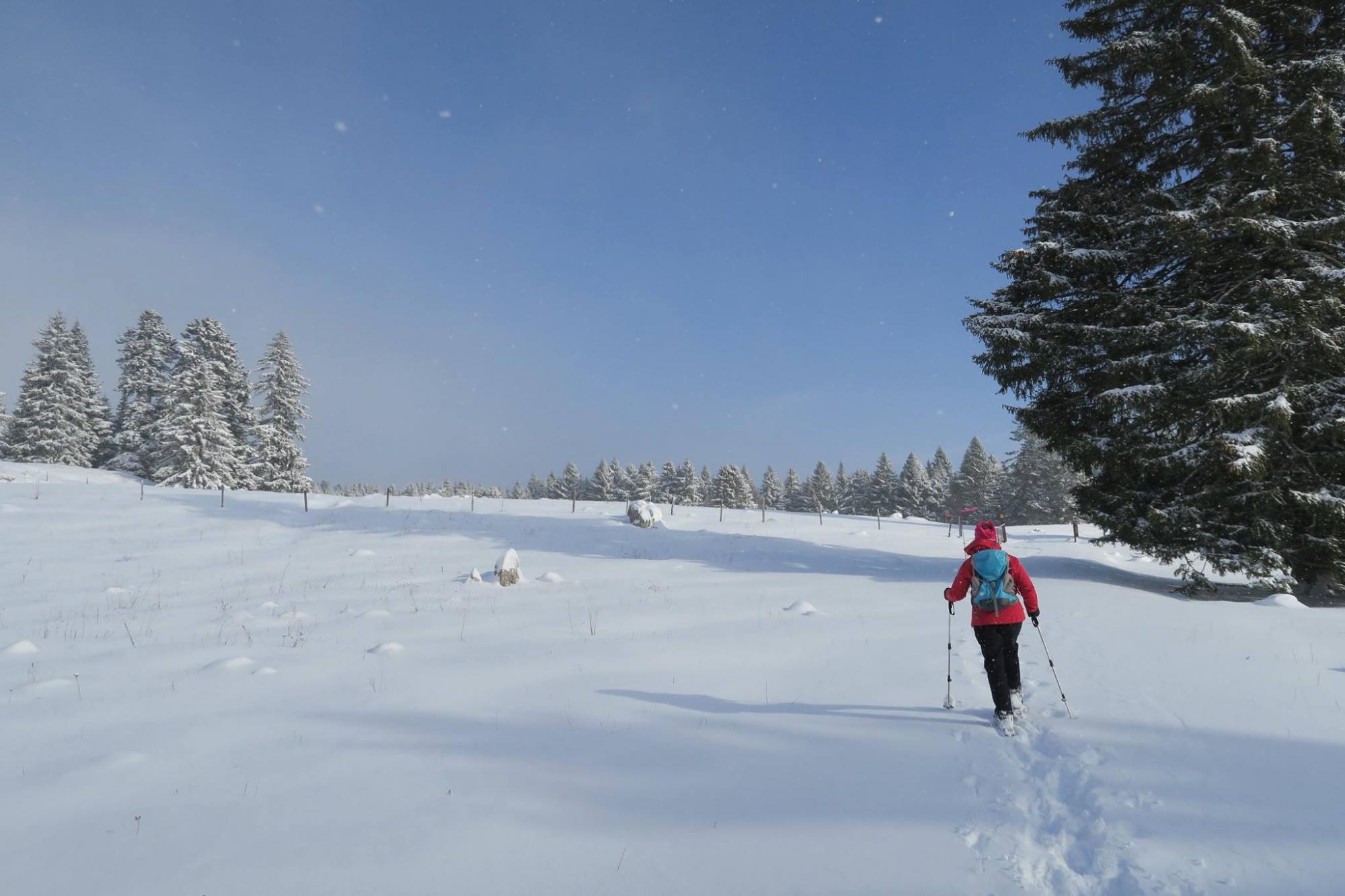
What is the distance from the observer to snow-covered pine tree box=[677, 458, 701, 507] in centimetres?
7625

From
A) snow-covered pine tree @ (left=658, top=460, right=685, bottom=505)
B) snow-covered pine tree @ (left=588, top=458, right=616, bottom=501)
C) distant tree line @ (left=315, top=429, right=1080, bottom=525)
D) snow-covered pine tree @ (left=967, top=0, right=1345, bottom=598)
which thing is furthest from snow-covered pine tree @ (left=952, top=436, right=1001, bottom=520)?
snow-covered pine tree @ (left=967, top=0, right=1345, bottom=598)

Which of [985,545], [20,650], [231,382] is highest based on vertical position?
[231,382]

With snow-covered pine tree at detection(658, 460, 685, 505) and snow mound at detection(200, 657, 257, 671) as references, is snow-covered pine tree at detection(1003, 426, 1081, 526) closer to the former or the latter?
snow-covered pine tree at detection(658, 460, 685, 505)

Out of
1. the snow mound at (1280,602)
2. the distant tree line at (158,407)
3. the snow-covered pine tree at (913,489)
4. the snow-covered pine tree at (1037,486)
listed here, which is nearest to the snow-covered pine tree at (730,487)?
the snow-covered pine tree at (913,489)

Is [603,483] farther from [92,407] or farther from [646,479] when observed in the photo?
[92,407]

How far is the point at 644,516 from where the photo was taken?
27.5 metres

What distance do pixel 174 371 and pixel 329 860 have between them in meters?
50.9

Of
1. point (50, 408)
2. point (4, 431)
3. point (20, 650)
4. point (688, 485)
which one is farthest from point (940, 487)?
point (4, 431)

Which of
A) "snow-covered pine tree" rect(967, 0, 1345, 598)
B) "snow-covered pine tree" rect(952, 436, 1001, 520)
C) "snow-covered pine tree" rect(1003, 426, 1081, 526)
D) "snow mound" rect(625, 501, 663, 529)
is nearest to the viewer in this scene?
"snow-covered pine tree" rect(967, 0, 1345, 598)

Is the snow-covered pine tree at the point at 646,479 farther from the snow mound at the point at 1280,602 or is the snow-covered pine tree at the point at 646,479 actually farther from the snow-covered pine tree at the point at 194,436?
the snow mound at the point at 1280,602

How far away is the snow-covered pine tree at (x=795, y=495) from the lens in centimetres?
8444

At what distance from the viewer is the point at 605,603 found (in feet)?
37.5

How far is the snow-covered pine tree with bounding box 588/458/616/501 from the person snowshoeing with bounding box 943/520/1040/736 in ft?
241

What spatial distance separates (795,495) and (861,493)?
30.7 feet
